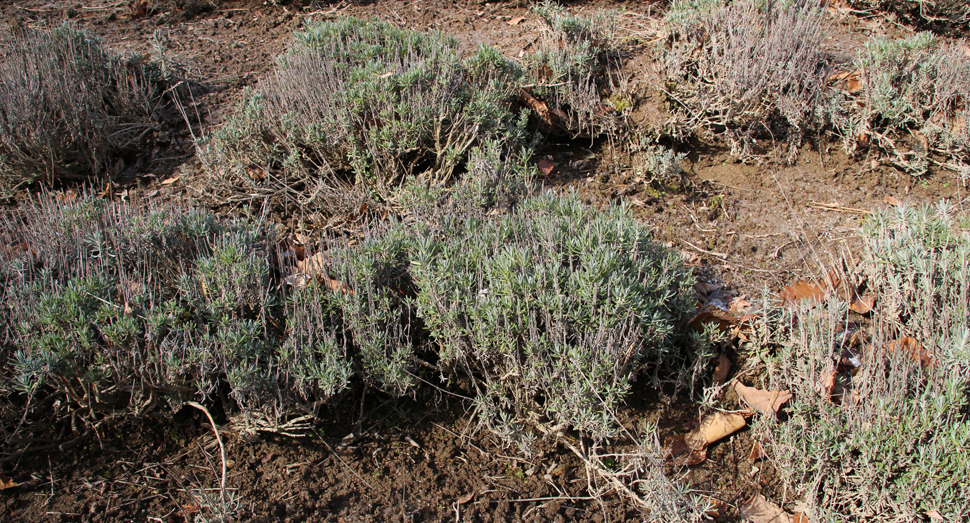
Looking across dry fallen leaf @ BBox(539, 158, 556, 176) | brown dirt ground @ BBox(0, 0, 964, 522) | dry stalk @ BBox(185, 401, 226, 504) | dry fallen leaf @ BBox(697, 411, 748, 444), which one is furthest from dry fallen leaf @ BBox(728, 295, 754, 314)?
dry stalk @ BBox(185, 401, 226, 504)

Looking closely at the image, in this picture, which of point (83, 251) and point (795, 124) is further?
point (795, 124)

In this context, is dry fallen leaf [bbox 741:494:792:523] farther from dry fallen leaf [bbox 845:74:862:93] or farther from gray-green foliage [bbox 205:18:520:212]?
dry fallen leaf [bbox 845:74:862:93]

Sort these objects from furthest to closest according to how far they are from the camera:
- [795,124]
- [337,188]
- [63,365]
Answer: [795,124] < [337,188] < [63,365]

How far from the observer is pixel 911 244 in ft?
9.71

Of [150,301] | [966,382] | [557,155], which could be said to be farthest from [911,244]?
[150,301]

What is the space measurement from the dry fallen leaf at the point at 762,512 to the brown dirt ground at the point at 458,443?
1.9 inches

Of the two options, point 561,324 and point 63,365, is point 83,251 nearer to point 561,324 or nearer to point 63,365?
point 63,365

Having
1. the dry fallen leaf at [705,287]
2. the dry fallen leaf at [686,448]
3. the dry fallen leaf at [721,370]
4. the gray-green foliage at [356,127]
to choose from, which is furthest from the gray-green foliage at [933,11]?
the dry fallen leaf at [686,448]

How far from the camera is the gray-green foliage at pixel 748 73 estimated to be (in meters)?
4.38

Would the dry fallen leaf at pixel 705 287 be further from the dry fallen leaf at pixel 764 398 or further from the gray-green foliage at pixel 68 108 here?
the gray-green foliage at pixel 68 108

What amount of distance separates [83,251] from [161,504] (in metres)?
1.19

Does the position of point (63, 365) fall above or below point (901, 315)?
above

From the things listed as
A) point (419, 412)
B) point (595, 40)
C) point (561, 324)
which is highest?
point (595, 40)

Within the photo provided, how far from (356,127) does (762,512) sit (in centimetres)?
298
